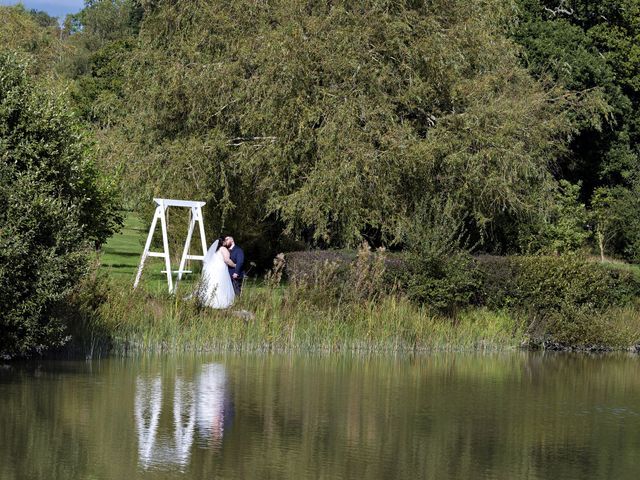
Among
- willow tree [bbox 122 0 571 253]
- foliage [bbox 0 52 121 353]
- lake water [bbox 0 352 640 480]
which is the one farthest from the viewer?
willow tree [bbox 122 0 571 253]

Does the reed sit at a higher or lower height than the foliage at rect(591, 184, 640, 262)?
lower

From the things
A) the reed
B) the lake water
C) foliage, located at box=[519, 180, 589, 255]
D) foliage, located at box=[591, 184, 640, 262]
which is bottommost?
the lake water

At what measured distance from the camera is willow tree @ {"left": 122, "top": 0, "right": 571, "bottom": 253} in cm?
2522

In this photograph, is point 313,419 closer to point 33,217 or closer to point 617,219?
point 33,217

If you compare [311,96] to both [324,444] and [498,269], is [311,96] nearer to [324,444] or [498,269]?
[498,269]

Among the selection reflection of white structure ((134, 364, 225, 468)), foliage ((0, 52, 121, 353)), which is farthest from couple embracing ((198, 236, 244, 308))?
reflection of white structure ((134, 364, 225, 468))

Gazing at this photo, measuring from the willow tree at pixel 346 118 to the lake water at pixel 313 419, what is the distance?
7588mm

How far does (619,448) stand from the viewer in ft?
39.0

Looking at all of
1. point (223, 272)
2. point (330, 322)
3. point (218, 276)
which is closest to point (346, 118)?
point (223, 272)

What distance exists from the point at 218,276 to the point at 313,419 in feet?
28.0

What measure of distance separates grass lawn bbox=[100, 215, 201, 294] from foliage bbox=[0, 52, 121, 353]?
318 centimetres

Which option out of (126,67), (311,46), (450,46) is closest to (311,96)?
(311,46)

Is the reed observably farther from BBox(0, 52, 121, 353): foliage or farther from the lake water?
BBox(0, 52, 121, 353): foliage

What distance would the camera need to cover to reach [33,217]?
15211 mm
